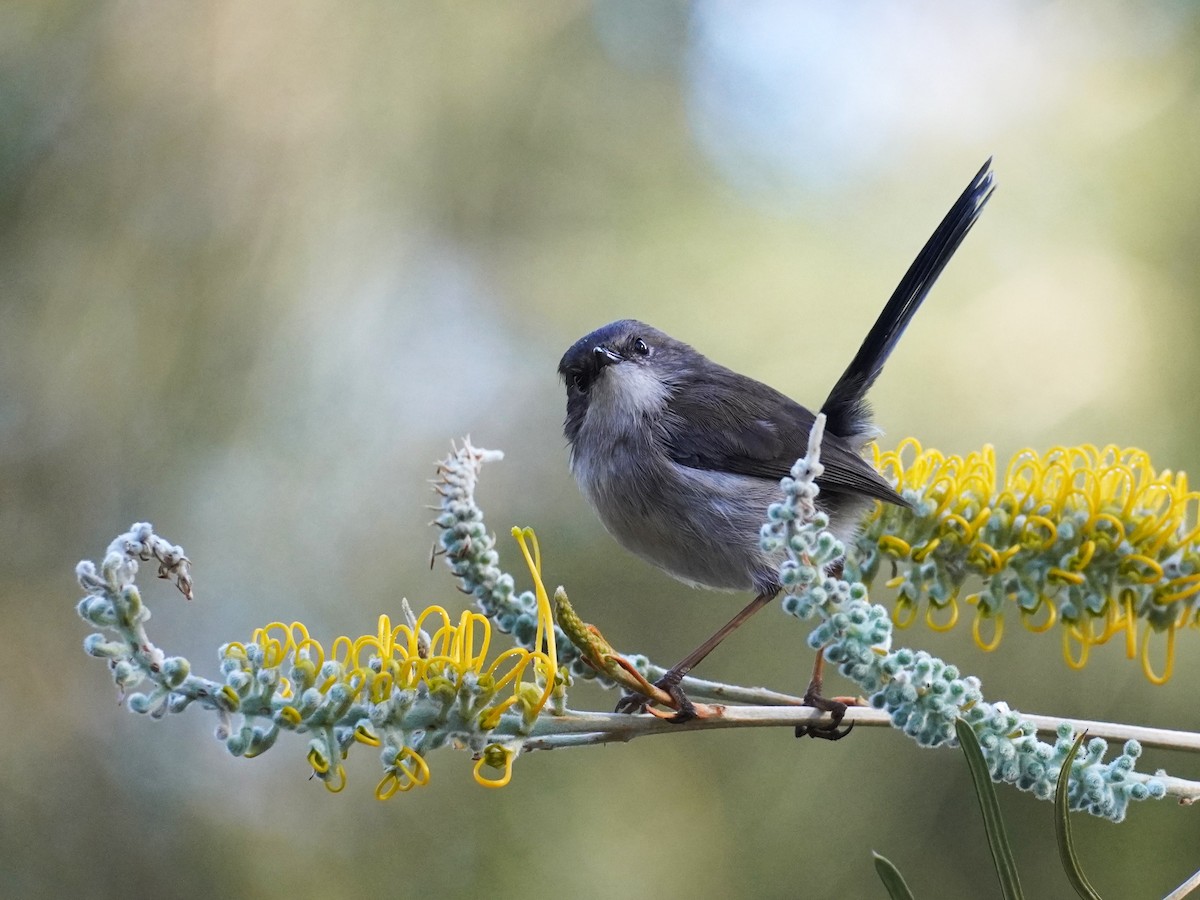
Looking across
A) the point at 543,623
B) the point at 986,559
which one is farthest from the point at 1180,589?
the point at 543,623

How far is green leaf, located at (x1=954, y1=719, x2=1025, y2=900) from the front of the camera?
3.43 ft

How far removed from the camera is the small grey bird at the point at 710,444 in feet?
6.67

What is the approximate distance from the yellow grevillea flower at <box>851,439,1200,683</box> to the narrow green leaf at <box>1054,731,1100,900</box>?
0.67 metres

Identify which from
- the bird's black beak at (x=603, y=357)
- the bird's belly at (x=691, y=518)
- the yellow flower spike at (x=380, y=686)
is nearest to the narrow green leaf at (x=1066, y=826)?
the yellow flower spike at (x=380, y=686)

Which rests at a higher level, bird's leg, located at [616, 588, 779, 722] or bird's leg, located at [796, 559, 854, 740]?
bird's leg, located at [616, 588, 779, 722]

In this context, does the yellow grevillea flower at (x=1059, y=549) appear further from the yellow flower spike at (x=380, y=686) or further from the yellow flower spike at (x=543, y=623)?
the yellow flower spike at (x=380, y=686)

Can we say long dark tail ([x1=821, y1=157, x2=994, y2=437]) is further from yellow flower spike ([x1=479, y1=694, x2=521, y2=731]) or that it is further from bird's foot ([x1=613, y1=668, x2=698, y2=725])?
yellow flower spike ([x1=479, y1=694, x2=521, y2=731])

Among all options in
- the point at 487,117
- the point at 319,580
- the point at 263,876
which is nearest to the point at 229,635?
the point at 319,580

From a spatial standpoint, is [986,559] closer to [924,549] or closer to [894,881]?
[924,549]

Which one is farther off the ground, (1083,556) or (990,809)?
(1083,556)

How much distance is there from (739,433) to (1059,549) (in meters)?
0.67

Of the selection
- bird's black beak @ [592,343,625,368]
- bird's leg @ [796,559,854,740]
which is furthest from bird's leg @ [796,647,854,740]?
bird's black beak @ [592,343,625,368]

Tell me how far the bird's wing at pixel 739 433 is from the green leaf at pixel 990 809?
977mm

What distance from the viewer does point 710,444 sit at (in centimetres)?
222
